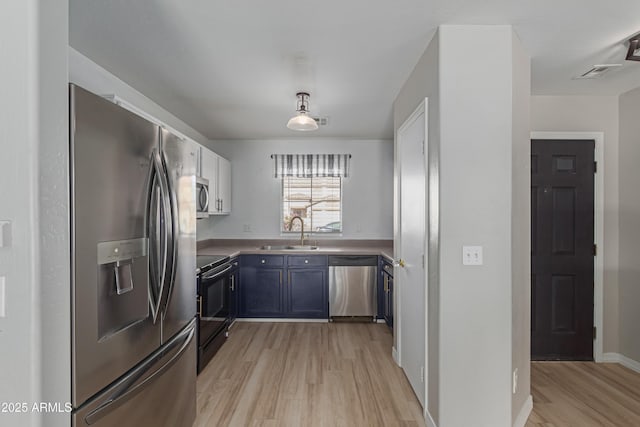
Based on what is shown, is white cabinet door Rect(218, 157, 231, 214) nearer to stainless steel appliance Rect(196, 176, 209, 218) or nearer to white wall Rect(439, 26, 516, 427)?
stainless steel appliance Rect(196, 176, 209, 218)

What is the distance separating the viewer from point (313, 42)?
2109 millimetres

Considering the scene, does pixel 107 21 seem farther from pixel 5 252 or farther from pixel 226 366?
pixel 226 366

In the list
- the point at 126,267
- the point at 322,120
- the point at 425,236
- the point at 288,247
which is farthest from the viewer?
the point at 288,247

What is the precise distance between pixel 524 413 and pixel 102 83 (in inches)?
148

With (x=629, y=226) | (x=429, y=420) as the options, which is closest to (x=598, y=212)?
(x=629, y=226)

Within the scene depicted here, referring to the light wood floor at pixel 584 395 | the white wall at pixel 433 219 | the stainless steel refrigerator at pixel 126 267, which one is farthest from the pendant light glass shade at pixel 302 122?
the light wood floor at pixel 584 395

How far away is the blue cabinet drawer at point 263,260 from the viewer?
4.28m

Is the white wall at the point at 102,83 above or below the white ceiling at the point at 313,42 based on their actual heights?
below

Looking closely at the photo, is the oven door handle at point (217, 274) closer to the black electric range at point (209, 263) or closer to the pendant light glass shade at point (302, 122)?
the black electric range at point (209, 263)

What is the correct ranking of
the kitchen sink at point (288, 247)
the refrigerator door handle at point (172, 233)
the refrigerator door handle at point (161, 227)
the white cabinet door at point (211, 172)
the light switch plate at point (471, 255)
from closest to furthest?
1. the refrigerator door handle at point (161, 227)
2. the refrigerator door handle at point (172, 233)
3. the light switch plate at point (471, 255)
4. the white cabinet door at point (211, 172)
5. the kitchen sink at point (288, 247)

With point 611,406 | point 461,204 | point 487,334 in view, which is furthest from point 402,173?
point 611,406

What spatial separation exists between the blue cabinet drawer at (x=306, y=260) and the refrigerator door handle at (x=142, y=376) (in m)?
2.33

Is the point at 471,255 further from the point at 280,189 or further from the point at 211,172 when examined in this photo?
the point at 280,189

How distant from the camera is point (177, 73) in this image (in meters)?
2.57
